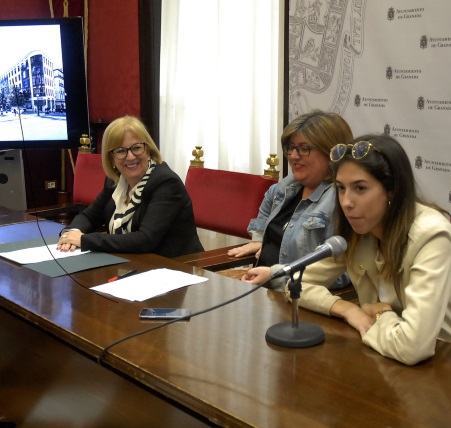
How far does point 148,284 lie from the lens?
2.20 metres

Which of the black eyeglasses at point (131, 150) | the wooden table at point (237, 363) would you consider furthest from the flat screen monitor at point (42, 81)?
the wooden table at point (237, 363)

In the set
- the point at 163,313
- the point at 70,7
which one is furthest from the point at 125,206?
the point at 70,7

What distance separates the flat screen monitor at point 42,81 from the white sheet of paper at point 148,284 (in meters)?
2.71

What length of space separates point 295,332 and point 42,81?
361 cm

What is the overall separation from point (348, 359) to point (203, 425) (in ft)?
1.17

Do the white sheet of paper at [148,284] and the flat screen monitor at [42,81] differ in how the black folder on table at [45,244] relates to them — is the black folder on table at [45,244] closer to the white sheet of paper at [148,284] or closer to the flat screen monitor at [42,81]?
the white sheet of paper at [148,284]

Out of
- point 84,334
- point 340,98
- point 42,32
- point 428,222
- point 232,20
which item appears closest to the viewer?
point 428,222

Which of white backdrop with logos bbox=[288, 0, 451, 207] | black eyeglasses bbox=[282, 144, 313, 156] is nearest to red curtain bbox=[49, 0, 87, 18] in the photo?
white backdrop with logos bbox=[288, 0, 451, 207]

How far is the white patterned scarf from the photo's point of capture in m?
2.97

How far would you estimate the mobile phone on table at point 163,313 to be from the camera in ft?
6.12

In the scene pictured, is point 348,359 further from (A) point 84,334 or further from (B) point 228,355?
(A) point 84,334

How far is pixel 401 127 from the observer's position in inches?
128

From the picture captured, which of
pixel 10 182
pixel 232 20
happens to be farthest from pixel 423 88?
pixel 10 182

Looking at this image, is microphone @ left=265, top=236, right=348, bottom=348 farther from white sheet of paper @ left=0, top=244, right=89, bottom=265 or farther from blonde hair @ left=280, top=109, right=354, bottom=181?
white sheet of paper @ left=0, top=244, right=89, bottom=265
